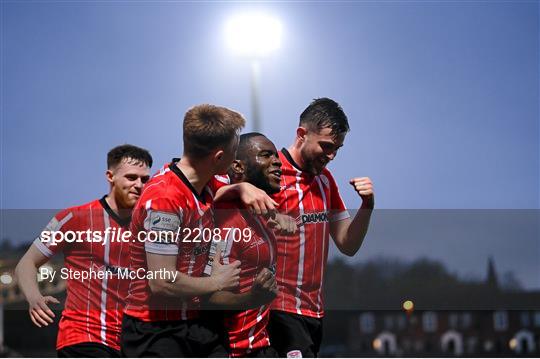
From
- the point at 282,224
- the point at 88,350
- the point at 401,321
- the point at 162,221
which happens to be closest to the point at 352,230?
the point at 282,224

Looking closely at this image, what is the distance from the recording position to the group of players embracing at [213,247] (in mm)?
4191

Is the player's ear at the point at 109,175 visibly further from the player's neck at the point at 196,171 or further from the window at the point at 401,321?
the window at the point at 401,321

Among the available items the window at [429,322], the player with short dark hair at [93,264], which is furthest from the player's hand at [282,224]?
the window at [429,322]

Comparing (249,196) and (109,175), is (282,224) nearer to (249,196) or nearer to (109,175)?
(249,196)

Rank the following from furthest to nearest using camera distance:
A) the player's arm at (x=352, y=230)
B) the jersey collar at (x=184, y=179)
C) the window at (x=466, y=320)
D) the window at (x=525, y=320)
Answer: the window at (x=466, y=320)
the window at (x=525, y=320)
the player's arm at (x=352, y=230)
the jersey collar at (x=184, y=179)

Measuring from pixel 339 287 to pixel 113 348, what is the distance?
4.92ft

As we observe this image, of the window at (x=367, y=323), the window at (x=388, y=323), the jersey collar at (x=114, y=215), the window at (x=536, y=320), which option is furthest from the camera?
the window at (x=388, y=323)

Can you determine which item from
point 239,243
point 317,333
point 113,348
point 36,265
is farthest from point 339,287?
point 36,265

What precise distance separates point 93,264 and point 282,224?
1.31m

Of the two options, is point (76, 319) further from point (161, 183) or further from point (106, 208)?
point (161, 183)

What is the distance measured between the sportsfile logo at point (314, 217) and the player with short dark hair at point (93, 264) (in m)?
1.06

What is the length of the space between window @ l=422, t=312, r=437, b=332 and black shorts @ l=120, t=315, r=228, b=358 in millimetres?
84936

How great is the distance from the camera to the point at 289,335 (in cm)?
490

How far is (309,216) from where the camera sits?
5.09 meters
